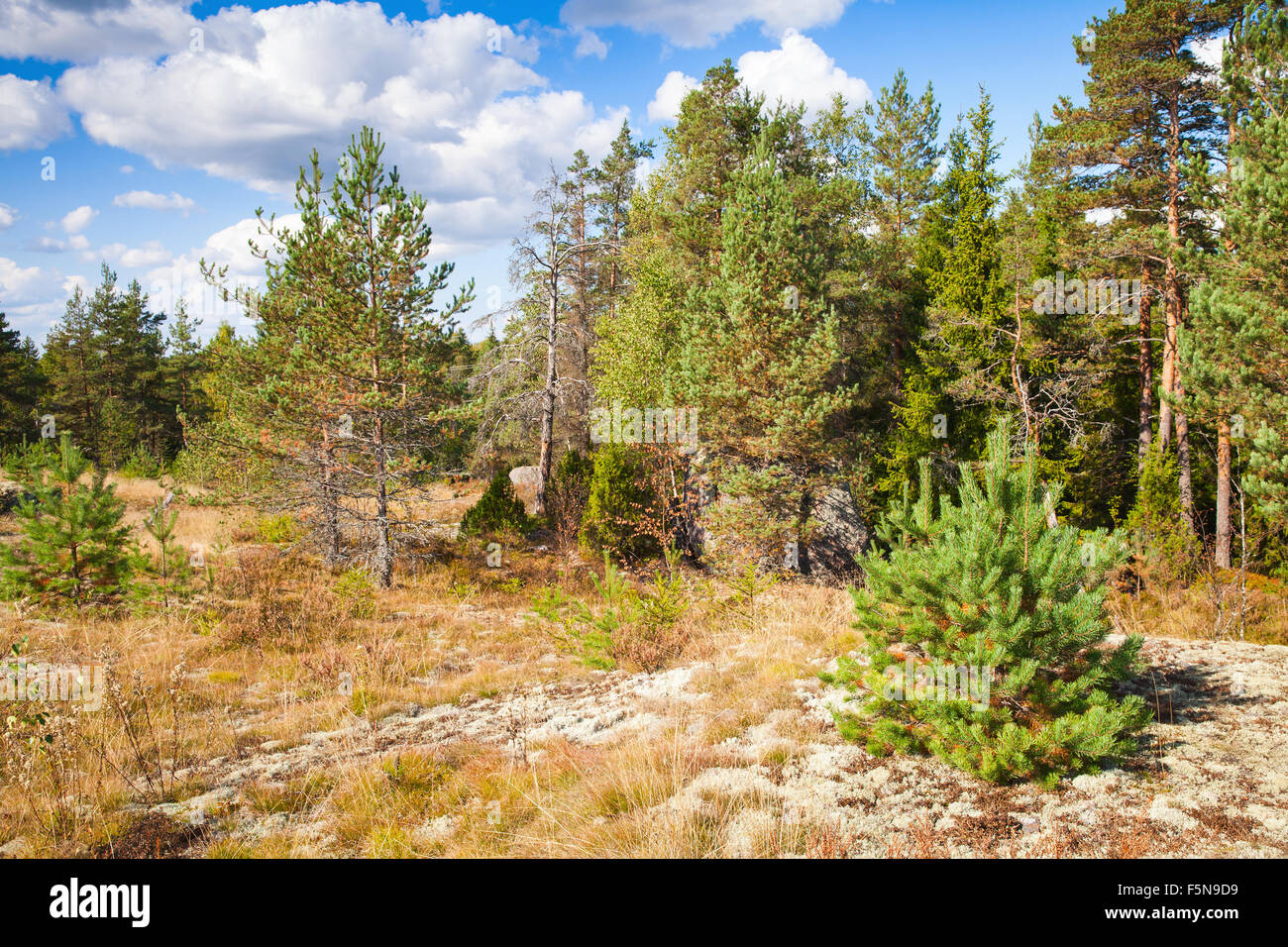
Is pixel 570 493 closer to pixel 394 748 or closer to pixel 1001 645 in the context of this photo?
pixel 394 748

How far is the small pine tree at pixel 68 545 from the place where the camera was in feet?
30.9

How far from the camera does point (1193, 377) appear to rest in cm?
1143

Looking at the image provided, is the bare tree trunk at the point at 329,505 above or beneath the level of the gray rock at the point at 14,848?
above

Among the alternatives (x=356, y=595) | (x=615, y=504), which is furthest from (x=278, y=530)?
(x=615, y=504)

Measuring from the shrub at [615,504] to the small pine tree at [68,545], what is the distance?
10.3 m

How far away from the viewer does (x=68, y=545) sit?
9672 millimetres

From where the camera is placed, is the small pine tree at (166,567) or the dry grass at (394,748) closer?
the dry grass at (394,748)

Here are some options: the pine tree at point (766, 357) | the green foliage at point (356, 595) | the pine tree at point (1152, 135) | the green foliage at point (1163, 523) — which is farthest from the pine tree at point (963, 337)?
the green foliage at point (356, 595)

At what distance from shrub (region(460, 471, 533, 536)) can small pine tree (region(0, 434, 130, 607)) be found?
8.66 metres

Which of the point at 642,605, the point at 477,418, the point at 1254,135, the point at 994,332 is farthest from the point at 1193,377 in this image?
the point at 477,418

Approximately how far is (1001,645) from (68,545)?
1238cm

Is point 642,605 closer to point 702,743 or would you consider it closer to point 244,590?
point 702,743

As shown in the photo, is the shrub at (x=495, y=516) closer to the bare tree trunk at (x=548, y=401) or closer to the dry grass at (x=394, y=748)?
the bare tree trunk at (x=548, y=401)
